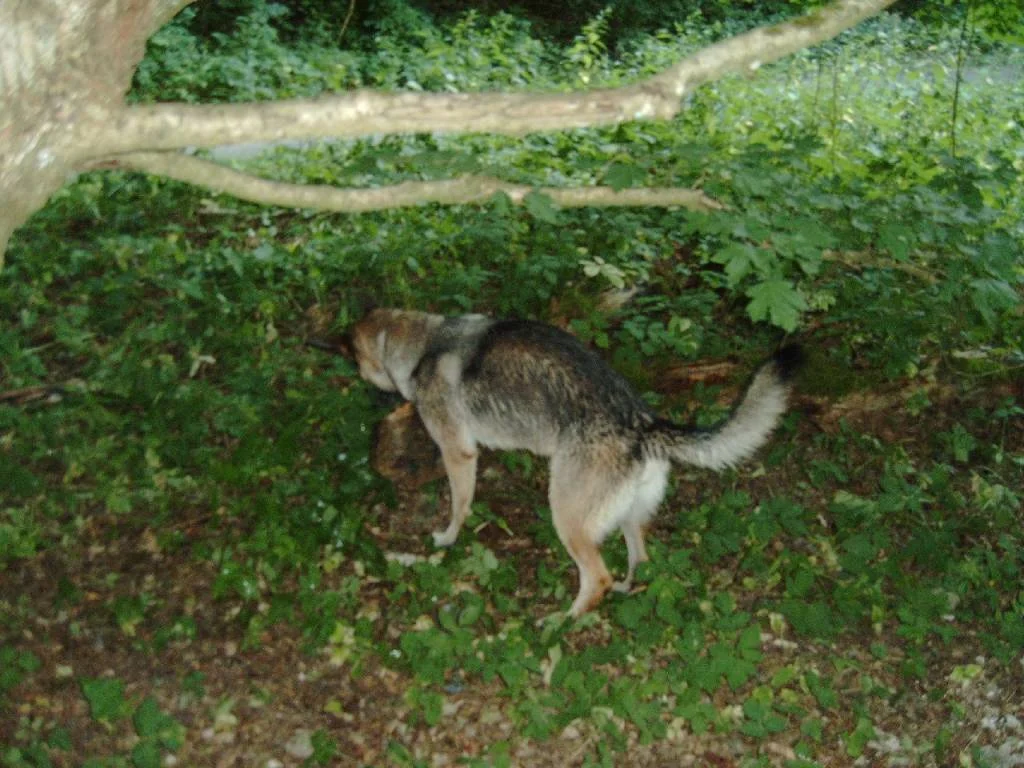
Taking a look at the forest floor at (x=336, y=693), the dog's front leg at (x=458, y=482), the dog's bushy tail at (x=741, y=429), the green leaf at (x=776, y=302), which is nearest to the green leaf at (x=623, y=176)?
the green leaf at (x=776, y=302)

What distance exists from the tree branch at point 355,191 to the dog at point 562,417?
3.28 ft

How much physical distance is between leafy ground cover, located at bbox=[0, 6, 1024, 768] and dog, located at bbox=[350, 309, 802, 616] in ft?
1.18

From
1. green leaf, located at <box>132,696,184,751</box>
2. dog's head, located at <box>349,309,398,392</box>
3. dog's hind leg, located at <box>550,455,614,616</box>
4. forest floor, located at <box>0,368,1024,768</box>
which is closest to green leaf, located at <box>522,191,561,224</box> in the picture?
dog's hind leg, located at <box>550,455,614,616</box>

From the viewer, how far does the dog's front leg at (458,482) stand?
4902mm

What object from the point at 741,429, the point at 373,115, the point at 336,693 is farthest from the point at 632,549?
the point at 373,115

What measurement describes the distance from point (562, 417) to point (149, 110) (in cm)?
257

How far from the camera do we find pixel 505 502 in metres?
5.28

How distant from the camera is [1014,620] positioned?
461cm

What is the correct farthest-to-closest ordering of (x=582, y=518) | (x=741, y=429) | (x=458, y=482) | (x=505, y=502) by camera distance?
(x=505, y=502) → (x=458, y=482) → (x=582, y=518) → (x=741, y=429)

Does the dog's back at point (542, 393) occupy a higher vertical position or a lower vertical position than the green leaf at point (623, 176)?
lower

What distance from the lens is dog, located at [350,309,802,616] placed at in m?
4.19

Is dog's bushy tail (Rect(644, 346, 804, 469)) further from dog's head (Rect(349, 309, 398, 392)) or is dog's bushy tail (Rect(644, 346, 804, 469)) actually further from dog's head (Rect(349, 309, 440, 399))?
dog's head (Rect(349, 309, 398, 392))

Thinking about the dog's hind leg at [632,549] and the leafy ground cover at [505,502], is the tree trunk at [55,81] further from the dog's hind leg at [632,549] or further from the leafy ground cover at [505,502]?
the dog's hind leg at [632,549]

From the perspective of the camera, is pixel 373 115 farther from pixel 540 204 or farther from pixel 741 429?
pixel 741 429
